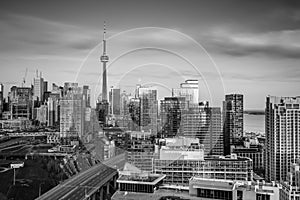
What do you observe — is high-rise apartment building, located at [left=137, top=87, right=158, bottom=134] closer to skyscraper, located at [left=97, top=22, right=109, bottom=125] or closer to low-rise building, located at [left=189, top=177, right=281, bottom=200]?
skyscraper, located at [left=97, top=22, right=109, bottom=125]

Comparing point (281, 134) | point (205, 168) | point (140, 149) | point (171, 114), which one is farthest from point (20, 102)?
point (281, 134)

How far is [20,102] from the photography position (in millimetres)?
5176

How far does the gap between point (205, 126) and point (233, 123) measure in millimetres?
1533

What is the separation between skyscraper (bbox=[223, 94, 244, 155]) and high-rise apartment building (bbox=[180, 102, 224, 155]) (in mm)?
311

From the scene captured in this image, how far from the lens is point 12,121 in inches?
195

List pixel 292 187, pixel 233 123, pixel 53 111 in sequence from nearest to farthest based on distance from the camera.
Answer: pixel 292 187 → pixel 53 111 → pixel 233 123

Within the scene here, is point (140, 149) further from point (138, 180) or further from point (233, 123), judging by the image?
point (233, 123)

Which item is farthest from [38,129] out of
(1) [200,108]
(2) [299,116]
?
(2) [299,116]

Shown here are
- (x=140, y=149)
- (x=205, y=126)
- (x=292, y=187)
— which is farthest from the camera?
(x=205, y=126)

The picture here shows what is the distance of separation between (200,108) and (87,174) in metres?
1.61

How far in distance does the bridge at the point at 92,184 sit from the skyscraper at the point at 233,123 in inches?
78.9

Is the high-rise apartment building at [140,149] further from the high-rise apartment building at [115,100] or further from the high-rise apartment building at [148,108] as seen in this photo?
the high-rise apartment building at [115,100]

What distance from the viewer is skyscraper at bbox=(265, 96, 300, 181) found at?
16.2ft

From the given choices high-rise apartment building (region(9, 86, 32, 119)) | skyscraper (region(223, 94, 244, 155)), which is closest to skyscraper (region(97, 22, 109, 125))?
high-rise apartment building (region(9, 86, 32, 119))
